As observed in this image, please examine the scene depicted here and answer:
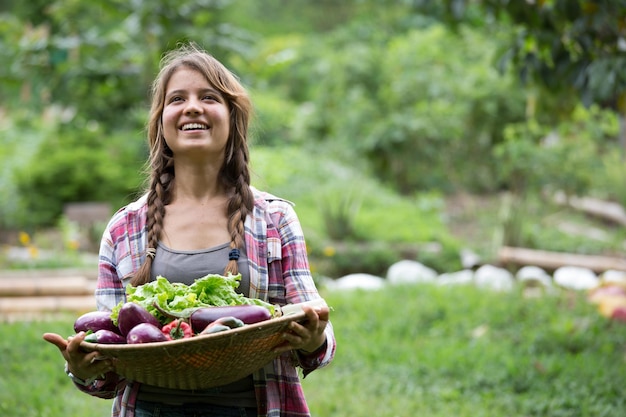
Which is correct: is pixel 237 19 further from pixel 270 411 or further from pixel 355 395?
pixel 270 411

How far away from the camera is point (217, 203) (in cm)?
248

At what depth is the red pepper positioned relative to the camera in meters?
2.00

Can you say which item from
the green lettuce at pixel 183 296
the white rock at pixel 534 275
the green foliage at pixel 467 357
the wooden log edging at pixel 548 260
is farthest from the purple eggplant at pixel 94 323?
the wooden log edging at pixel 548 260

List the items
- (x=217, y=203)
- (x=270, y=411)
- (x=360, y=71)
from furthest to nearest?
(x=360, y=71), (x=217, y=203), (x=270, y=411)

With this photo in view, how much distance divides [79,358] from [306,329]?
571 millimetres

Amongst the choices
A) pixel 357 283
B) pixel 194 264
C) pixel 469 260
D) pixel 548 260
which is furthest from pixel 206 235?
pixel 469 260

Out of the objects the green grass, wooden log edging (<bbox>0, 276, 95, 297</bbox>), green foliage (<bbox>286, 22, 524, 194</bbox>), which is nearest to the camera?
the green grass

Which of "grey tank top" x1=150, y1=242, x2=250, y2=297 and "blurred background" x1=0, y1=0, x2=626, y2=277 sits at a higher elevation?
"grey tank top" x1=150, y1=242, x2=250, y2=297

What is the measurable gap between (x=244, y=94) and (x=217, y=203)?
0.35m

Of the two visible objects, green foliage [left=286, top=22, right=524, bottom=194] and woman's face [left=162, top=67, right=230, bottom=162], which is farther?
green foliage [left=286, top=22, right=524, bottom=194]

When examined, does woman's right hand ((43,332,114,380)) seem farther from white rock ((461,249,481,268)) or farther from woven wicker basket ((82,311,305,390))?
white rock ((461,249,481,268))

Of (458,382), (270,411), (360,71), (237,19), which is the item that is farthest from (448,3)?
(237,19)

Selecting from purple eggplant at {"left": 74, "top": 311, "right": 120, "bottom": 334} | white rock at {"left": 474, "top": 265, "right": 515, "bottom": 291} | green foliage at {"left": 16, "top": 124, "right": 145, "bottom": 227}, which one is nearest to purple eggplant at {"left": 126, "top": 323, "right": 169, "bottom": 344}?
purple eggplant at {"left": 74, "top": 311, "right": 120, "bottom": 334}

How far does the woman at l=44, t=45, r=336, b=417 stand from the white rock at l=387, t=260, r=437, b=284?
6.39 meters
